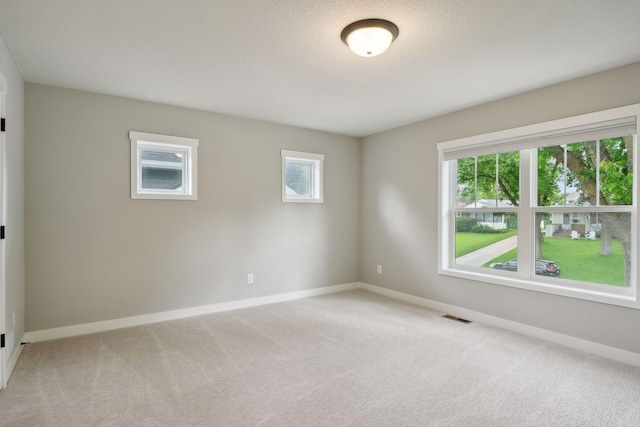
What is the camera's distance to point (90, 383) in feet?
8.47

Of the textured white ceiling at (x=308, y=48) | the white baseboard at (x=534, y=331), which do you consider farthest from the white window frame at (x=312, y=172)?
the white baseboard at (x=534, y=331)

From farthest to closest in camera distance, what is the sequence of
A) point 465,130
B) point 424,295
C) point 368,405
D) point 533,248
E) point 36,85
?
point 424,295
point 465,130
point 533,248
point 36,85
point 368,405

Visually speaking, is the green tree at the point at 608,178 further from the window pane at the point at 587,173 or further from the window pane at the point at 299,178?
the window pane at the point at 299,178

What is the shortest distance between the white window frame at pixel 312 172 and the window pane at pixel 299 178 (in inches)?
1.4

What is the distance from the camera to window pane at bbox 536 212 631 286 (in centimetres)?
315

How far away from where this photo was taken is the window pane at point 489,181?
12.8ft

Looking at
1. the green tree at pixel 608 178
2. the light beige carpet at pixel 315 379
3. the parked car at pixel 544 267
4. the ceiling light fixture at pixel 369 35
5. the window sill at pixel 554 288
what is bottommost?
the light beige carpet at pixel 315 379

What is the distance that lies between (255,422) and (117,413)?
2.93 ft

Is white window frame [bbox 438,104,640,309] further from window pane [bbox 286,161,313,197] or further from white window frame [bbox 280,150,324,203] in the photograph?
window pane [bbox 286,161,313,197]

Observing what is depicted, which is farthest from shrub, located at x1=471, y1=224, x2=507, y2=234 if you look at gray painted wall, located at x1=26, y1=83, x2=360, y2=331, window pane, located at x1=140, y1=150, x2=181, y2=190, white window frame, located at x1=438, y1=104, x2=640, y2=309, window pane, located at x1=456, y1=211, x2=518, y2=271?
window pane, located at x1=140, y1=150, x2=181, y2=190

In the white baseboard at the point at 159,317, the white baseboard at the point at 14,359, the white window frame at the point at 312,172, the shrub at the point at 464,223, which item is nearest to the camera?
the white baseboard at the point at 14,359

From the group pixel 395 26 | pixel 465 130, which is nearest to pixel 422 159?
pixel 465 130

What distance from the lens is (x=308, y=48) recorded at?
271 centimetres

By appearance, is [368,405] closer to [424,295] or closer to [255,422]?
[255,422]
